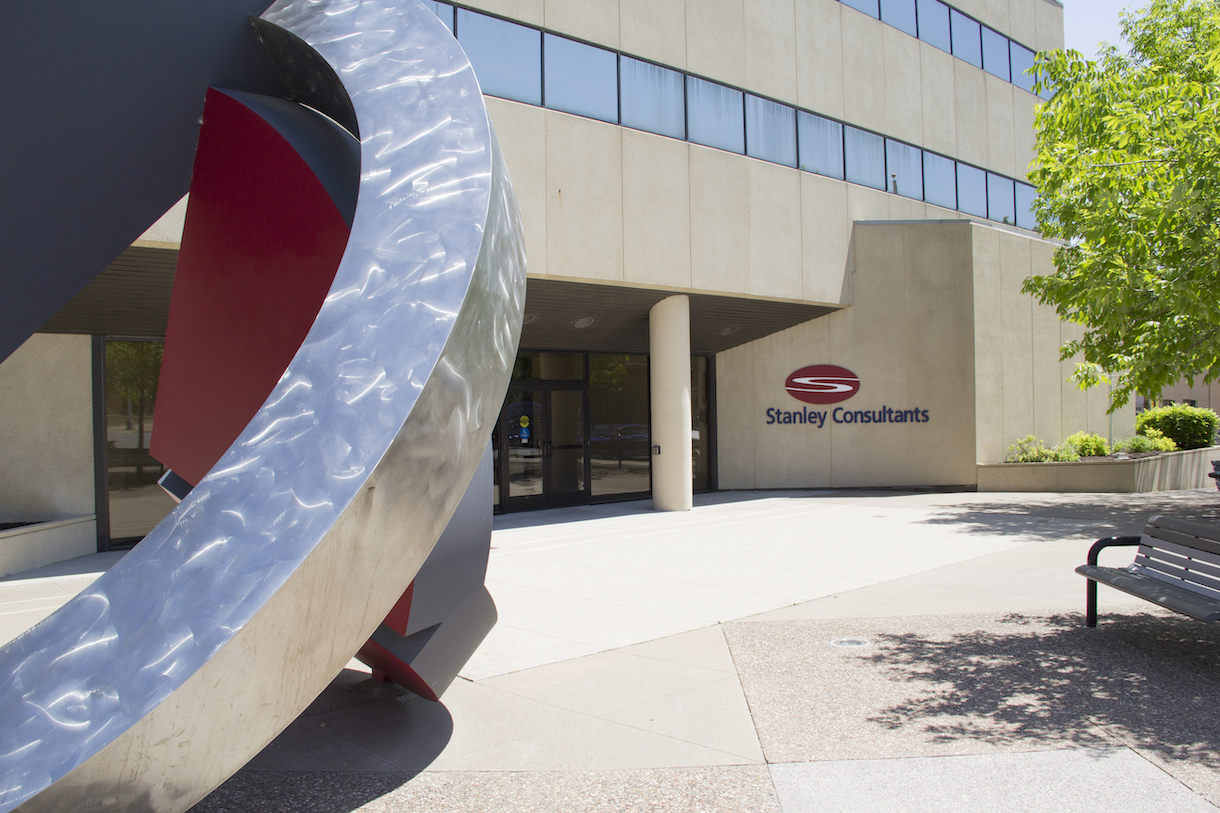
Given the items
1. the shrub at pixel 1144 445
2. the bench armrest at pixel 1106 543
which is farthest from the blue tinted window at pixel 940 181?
the bench armrest at pixel 1106 543

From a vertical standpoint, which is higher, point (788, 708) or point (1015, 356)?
point (1015, 356)

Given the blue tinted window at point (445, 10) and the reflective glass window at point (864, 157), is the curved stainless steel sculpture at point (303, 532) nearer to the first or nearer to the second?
the blue tinted window at point (445, 10)

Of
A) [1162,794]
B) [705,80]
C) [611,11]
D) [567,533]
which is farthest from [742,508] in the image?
[1162,794]

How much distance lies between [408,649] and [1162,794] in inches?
138

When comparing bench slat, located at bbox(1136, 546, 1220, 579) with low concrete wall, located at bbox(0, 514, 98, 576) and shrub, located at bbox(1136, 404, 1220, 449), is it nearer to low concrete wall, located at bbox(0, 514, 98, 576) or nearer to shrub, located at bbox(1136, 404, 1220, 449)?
low concrete wall, located at bbox(0, 514, 98, 576)

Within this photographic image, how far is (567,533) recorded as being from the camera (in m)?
13.3

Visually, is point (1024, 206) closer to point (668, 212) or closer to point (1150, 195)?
point (668, 212)

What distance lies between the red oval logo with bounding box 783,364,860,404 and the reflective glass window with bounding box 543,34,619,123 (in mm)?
7642

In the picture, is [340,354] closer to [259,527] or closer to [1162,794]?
[259,527]

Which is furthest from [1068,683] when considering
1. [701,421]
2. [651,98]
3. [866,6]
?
[866,6]

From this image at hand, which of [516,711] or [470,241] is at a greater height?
[470,241]

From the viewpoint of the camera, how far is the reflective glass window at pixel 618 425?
17.7 m

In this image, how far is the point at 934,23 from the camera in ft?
68.4

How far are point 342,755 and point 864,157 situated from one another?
17717mm
